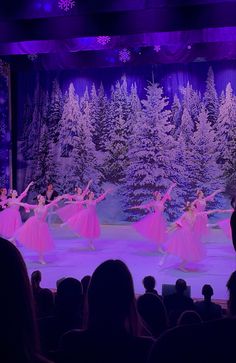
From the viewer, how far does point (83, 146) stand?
12.0 metres

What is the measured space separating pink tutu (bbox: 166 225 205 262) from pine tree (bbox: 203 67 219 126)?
217 inches

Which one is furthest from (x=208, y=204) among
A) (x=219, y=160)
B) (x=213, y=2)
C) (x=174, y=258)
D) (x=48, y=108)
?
(x=213, y=2)

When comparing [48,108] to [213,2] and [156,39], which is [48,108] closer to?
[156,39]

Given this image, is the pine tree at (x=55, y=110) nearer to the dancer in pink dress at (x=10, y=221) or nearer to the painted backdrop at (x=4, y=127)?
the painted backdrop at (x=4, y=127)

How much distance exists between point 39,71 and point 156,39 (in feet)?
15.0

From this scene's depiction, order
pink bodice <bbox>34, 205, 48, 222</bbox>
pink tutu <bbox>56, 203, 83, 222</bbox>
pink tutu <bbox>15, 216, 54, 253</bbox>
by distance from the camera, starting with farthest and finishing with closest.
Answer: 1. pink tutu <bbox>56, 203, 83, 222</bbox>
2. pink bodice <bbox>34, 205, 48, 222</bbox>
3. pink tutu <bbox>15, 216, 54, 253</bbox>

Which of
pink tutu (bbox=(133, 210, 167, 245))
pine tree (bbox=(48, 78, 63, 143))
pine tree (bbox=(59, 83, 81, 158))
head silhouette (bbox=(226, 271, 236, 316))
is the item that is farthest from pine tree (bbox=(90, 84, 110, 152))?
head silhouette (bbox=(226, 271, 236, 316))

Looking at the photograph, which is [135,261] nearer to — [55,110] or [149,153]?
[149,153]

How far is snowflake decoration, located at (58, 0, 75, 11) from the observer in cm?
636

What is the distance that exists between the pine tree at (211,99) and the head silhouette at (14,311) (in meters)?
10.8

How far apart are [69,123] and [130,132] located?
172cm

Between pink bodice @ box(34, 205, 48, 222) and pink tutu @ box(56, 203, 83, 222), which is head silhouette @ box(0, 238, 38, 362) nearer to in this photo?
pink bodice @ box(34, 205, 48, 222)

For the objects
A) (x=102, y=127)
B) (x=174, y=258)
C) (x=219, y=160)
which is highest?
(x=102, y=127)

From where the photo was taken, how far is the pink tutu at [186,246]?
20.5ft
